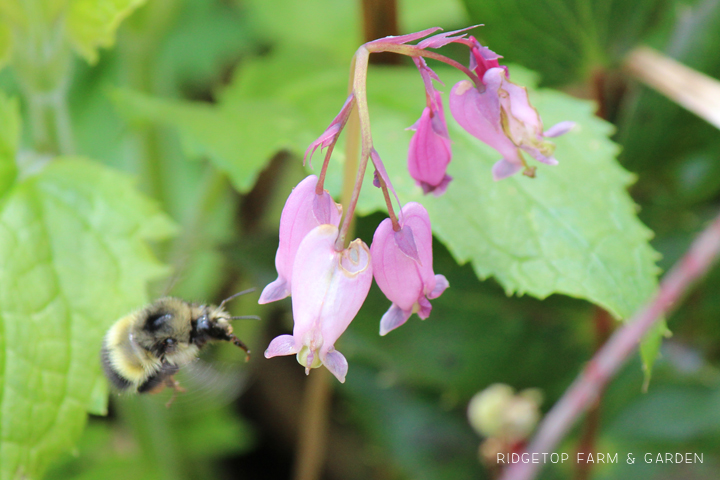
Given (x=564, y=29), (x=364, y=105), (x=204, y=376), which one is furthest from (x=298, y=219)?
(x=564, y=29)

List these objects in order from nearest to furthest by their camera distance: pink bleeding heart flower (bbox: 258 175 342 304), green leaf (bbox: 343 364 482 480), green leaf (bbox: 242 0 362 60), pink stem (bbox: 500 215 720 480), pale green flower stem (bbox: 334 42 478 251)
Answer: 1. pale green flower stem (bbox: 334 42 478 251)
2. pink bleeding heart flower (bbox: 258 175 342 304)
3. pink stem (bbox: 500 215 720 480)
4. green leaf (bbox: 343 364 482 480)
5. green leaf (bbox: 242 0 362 60)

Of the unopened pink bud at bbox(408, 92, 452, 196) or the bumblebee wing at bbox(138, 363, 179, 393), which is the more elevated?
the unopened pink bud at bbox(408, 92, 452, 196)

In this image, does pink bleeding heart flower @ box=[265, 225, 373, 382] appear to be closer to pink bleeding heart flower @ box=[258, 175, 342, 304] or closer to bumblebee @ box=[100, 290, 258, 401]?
pink bleeding heart flower @ box=[258, 175, 342, 304]

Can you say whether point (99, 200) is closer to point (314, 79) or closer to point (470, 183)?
point (314, 79)

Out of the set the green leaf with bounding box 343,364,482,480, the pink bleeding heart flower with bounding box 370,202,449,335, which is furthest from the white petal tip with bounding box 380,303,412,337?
the green leaf with bounding box 343,364,482,480

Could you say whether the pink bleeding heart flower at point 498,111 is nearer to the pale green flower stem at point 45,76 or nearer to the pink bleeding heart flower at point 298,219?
the pink bleeding heart flower at point 298,219

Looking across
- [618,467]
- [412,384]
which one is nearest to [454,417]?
[412,384]

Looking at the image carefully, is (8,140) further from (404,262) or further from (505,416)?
(505,416)
